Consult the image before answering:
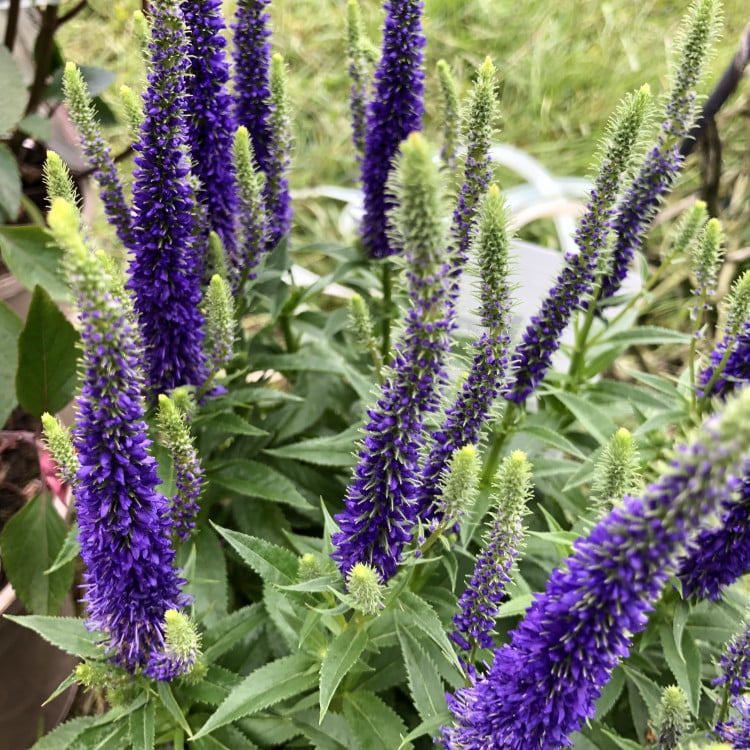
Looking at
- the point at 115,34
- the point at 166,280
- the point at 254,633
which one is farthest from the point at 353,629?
the point at 115,34

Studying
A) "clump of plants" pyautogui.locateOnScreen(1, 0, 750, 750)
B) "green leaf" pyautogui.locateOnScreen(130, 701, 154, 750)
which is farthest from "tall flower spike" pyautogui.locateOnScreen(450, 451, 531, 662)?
"green leaf" pyautogui.locateOnScreen(130, 701, 154, 750)

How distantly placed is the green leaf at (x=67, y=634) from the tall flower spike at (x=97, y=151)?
605mm

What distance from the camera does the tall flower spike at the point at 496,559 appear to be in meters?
0.91

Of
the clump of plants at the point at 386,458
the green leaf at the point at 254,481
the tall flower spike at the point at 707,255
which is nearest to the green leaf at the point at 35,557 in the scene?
the clump of plants at the point at 386,458

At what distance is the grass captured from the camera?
3.36m

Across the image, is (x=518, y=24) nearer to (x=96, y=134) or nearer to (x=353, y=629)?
(x=96, y=134)

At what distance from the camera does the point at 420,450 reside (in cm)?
105

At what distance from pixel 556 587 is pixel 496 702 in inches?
7.2

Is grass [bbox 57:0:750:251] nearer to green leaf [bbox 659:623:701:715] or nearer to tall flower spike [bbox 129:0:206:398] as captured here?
tall flower spike [bbox 129:0:206:398]

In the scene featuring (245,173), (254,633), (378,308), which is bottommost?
(254,633)

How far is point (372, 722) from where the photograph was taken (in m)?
1.23

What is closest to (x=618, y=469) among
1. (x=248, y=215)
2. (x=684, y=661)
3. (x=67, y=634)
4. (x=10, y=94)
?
(x=684, y=661)

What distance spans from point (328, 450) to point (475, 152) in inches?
25.4

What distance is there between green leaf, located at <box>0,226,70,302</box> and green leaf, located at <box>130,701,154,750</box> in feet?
2.56
